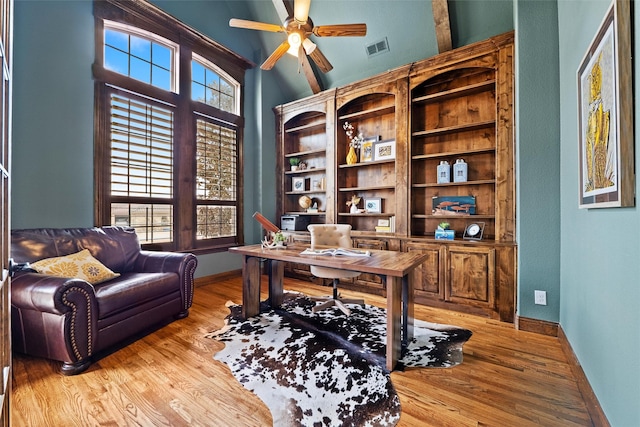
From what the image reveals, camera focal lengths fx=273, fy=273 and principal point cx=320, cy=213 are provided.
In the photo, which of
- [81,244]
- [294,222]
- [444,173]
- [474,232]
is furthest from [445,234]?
[81,244]

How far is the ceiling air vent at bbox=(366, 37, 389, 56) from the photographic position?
12.1 feet

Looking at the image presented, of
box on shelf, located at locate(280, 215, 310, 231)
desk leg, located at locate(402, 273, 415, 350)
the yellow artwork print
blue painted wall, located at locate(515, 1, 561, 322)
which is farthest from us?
box on shelf, located at locate(280, 215, 310, 231)

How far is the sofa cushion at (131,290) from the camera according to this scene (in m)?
2.05

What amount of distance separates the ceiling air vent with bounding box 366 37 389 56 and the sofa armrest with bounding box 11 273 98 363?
4093 mm

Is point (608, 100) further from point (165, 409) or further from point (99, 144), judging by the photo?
point (99, 144)

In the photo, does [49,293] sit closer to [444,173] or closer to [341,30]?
[341,30]

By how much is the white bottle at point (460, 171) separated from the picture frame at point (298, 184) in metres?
2.39

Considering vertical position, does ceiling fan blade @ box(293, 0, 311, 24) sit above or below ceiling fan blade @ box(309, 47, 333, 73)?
above

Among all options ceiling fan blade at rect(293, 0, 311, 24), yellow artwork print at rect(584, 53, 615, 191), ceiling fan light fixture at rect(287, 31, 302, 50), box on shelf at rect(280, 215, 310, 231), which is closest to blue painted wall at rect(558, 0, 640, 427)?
yellow artwork print at rect(584, 53, 615, 191)

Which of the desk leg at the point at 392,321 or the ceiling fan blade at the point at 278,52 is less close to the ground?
the ceiling fan blade at the point at 278,52

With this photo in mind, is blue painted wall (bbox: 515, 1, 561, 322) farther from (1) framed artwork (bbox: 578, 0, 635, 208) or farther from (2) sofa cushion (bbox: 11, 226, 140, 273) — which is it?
(2) sofa cushion (bbox: 11, 226, 140, 273)

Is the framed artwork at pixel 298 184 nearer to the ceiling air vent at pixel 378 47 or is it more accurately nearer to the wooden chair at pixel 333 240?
the wooden chair at pixel 333 240

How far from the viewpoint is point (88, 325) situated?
191 centimetres

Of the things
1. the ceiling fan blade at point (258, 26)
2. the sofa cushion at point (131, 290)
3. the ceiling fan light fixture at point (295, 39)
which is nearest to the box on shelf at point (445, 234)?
the ceiling fan light fixture at point (295, 39)
